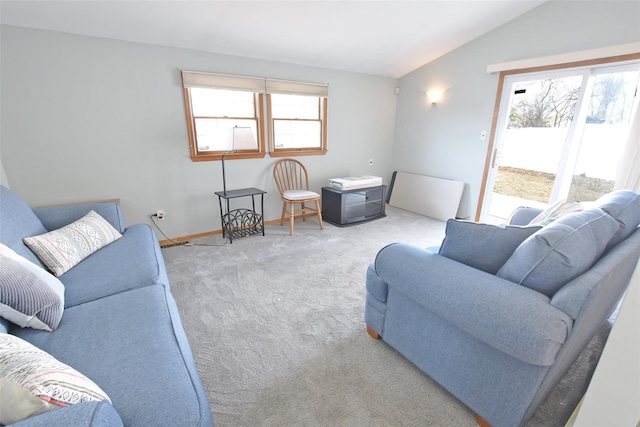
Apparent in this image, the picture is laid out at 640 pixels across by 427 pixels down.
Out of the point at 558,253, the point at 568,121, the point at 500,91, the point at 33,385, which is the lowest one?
the point at 33,385

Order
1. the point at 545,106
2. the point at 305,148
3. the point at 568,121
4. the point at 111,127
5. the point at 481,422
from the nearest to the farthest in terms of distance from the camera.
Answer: the point at 481,422, the point at 111,127, the point at 568,121, the point at 545,106, the point at 305,148

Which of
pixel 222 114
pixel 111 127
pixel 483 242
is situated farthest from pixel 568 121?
pixel 111 127

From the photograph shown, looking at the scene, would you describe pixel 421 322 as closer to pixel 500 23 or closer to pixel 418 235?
pixel 418 235

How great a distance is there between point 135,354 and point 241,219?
2.63 metres

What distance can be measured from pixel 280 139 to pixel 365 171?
62.7 inches

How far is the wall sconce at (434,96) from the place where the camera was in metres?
4.08

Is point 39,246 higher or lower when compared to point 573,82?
lower

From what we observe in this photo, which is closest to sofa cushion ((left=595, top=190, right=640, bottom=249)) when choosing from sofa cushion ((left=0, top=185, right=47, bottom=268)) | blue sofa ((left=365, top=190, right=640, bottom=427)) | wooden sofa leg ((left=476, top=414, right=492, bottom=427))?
blue sofa ((left=365, top=190, right=640, bottom=427))

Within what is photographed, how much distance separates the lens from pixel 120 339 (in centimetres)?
110

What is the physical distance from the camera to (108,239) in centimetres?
203

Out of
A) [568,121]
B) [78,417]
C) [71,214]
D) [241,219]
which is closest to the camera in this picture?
A: [78,417]

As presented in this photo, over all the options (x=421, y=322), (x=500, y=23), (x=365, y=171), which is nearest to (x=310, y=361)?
(x=421, y=322)

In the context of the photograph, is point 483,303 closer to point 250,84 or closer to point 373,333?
point 373,333

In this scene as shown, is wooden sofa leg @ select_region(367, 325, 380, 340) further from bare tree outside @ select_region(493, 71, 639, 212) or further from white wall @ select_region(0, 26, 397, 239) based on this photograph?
bare tree outside @ select_region(493, 71, 639, 212)
